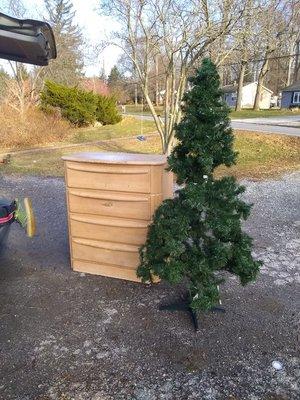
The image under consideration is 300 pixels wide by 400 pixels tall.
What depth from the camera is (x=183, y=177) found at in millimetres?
2676

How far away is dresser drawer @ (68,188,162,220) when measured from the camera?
3182mm

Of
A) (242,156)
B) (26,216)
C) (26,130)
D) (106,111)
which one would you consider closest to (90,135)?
(26,130)

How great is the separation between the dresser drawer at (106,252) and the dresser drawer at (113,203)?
1.02ft

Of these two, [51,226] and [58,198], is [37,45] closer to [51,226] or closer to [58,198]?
[51,226]

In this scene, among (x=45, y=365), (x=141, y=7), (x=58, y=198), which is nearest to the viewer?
(x=45, y=365)

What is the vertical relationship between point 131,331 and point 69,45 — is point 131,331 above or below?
below

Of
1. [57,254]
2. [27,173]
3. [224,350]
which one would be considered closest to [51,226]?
[57,254]

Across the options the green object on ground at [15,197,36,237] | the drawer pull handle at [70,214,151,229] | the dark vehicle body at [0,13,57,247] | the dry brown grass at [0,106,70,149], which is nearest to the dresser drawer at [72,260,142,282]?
the drawer pull handle at [70,214,151,229]

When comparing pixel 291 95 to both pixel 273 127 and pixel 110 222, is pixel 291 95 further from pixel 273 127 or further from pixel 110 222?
pixel 110 222

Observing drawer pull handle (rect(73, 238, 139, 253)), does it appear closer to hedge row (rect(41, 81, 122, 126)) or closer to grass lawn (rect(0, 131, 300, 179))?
grass lawn (rect(0, 131, 300, 179))

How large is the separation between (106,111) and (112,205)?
18.7 metres

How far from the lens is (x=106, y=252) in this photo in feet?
11.5

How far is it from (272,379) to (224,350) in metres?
0.37

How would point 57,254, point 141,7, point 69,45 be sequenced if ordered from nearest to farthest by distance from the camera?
point 57,254 → point 141,7 → point 69,45
